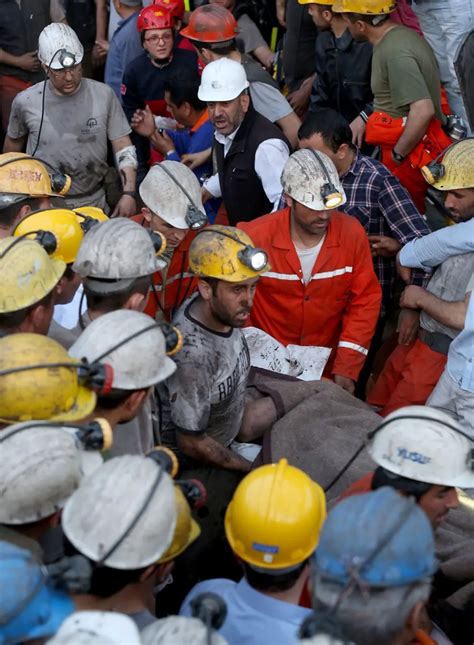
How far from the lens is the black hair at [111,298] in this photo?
13.1ft

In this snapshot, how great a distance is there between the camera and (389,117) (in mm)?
6113

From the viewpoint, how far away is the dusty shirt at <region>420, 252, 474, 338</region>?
4895 millimetres

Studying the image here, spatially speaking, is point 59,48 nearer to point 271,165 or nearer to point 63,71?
point 63,71

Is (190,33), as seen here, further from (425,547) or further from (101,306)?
(425,547)

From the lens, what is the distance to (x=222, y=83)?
19.2 feet

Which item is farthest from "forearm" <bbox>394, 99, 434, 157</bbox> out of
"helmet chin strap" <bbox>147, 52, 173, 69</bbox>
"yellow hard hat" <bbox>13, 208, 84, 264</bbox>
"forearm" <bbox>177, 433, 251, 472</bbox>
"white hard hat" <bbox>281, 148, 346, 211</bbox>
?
"forearm" <bbox>177, 433, 251, 472</bbox>

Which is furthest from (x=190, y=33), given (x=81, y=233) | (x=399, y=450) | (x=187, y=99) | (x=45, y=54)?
(x=399, y=450)

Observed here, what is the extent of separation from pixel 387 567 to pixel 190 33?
199 inches

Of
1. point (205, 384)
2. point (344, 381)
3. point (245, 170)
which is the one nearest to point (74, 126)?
point (245, 170)

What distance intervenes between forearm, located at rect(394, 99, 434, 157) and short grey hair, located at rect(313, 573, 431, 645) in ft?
13.1

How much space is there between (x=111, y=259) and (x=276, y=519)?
1451 mm

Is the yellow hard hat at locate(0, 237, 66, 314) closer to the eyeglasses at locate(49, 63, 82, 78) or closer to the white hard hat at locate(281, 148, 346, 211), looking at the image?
the white hard hat at locate(281, 148, 346, 211)

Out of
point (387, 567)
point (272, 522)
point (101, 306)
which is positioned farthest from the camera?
point (101, 306)

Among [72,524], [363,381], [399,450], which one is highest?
[72,524]
